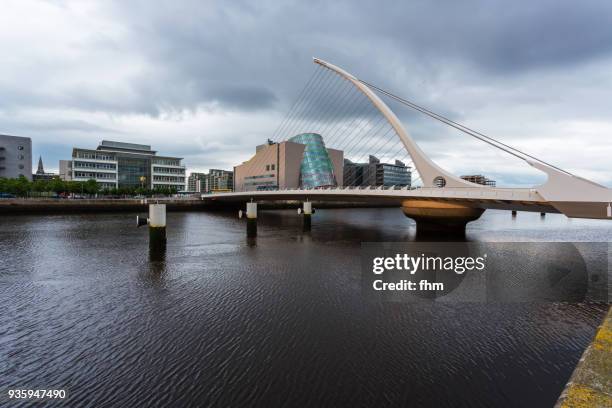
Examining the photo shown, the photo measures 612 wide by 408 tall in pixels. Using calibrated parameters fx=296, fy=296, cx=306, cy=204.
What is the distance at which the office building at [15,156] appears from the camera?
247 feet

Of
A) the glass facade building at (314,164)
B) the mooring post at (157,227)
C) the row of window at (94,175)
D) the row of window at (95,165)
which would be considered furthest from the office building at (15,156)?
the mooring post at (157,227)

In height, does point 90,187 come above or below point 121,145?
below

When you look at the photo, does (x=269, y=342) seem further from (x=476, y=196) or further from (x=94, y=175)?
(x=94, y=175)

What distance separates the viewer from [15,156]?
3039 inches

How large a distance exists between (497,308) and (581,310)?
3.16 m

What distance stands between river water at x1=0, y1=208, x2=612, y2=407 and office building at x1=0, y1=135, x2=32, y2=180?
85840mm

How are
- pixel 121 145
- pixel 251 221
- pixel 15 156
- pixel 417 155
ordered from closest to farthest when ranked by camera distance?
pixel 417 155
pixel 251 221
pixel 15 156
pixel 121 145

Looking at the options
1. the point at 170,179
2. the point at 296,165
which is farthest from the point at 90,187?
the point at 296,165

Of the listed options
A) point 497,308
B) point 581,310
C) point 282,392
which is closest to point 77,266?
point 282,392

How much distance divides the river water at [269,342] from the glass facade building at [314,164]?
91098 mm

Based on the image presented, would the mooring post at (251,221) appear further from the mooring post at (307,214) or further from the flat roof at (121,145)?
the flat roof at (121,145)

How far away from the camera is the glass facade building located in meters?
106

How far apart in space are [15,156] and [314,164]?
8484 cm

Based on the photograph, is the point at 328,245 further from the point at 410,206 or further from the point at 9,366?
the point at 9,366
